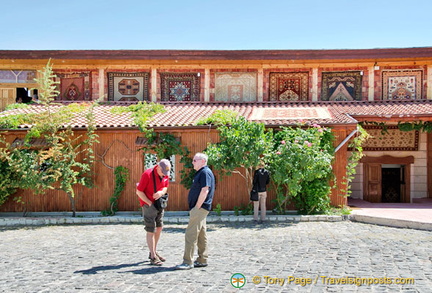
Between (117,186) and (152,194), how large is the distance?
21.2 feet

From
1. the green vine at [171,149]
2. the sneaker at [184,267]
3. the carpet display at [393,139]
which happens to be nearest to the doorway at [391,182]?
the carpet display at [393,139]

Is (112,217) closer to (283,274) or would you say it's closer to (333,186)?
(333,186)

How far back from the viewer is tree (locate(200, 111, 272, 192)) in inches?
462

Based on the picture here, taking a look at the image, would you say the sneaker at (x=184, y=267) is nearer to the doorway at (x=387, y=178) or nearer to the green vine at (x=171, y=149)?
the green vine at (x=171, y=149)

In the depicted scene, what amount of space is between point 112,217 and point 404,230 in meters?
7.60

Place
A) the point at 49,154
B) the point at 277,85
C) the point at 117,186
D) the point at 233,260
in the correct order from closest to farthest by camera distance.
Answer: the point at 233,260, the point at 49,154, the point at 117,186, the point at 277,85

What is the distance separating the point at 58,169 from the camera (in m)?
12.5

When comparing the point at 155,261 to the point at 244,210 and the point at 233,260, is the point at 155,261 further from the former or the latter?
the point at 244,210

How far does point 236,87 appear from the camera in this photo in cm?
1723

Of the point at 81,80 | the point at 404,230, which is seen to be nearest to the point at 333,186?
the point at 404,230

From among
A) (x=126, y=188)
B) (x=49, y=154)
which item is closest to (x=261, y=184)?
(x=126, y=188)

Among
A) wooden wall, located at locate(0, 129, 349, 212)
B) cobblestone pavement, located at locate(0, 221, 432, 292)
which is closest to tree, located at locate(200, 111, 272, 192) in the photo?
wooden wall, located at locate(0, 129, 349, 212)

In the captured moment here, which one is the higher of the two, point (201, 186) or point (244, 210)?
point (201, 186)

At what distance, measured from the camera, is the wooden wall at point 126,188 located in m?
13.2
